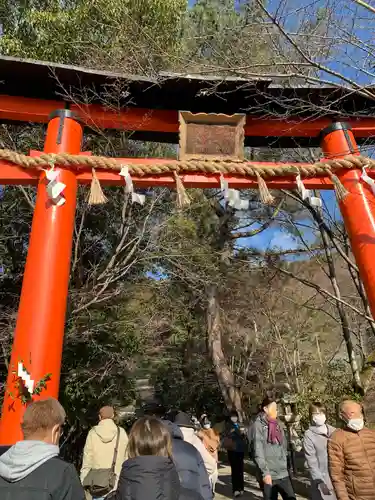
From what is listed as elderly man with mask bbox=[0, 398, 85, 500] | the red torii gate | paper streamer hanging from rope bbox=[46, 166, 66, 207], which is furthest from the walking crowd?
paper streamer hanging from rope bbox=[46, 166, 66, 207]

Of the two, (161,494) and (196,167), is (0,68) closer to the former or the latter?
(196,167)

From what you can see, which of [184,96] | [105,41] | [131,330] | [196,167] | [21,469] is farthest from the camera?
[131,330]

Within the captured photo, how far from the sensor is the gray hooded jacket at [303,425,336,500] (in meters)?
3.31

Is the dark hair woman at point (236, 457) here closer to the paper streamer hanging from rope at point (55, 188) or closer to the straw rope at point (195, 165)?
the straw rope at point (195, 165)

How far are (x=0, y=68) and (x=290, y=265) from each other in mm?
10348

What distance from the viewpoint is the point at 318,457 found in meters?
3.43

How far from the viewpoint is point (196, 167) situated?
3.88 metres

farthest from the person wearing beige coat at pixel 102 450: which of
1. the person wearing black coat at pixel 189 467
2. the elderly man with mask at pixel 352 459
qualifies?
the elderly man with mask at pixel 352 459

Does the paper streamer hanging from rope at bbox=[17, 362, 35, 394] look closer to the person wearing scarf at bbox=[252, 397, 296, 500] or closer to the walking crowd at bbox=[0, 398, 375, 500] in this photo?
the walking crowd at bbox=[0, 398, 375, 500]

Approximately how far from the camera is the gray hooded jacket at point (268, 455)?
4.00 meters

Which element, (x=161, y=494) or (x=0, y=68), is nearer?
(x=161, y=494)

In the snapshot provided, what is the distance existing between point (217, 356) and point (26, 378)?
766 centimetres

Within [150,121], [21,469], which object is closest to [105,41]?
[150,121]

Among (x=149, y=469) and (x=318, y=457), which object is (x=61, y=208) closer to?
(x=149, y=469)
